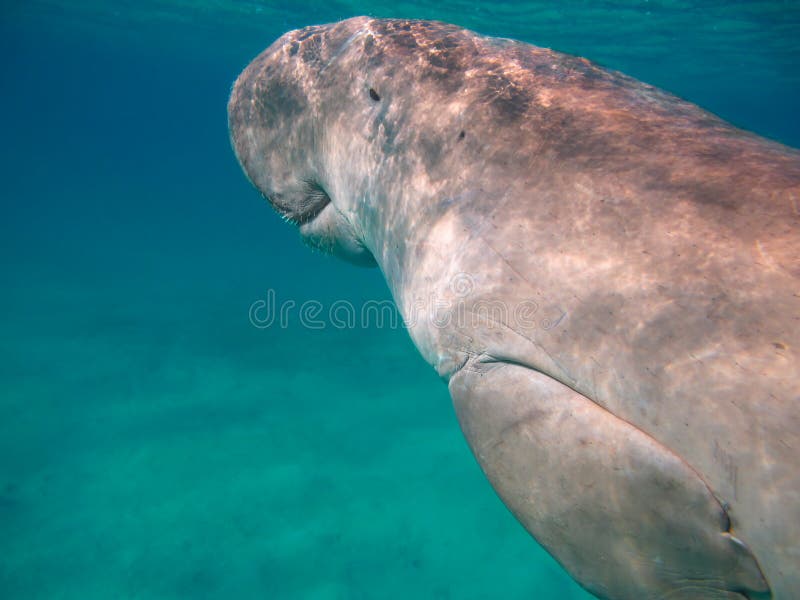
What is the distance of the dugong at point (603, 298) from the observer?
1390 millimetres

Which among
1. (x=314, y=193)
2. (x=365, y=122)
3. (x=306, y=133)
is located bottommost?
(x=314, y=193)

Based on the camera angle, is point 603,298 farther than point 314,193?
No

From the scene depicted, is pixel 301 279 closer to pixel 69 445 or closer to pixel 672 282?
pixel 69 445

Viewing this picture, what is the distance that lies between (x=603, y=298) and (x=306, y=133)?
2137 millimetres

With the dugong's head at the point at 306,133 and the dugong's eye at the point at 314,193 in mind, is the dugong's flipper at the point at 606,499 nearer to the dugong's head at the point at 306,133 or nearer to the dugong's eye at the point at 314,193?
the dugong's head at the point at 306,133

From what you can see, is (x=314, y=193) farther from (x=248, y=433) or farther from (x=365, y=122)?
(x=248, y=433)

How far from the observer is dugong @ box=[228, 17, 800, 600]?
139cm

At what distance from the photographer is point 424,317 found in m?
2.34

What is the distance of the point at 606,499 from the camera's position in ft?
5.07

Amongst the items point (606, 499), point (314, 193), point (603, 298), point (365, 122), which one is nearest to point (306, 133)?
point (314, 193)

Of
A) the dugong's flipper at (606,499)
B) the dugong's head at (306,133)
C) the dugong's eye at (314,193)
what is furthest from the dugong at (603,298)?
the dugong's eye at (314,193)

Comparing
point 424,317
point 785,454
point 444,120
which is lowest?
point 424,317

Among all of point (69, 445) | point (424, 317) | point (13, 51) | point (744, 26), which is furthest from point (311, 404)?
point (13, 51)

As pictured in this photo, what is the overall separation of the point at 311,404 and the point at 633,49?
1207 inches
